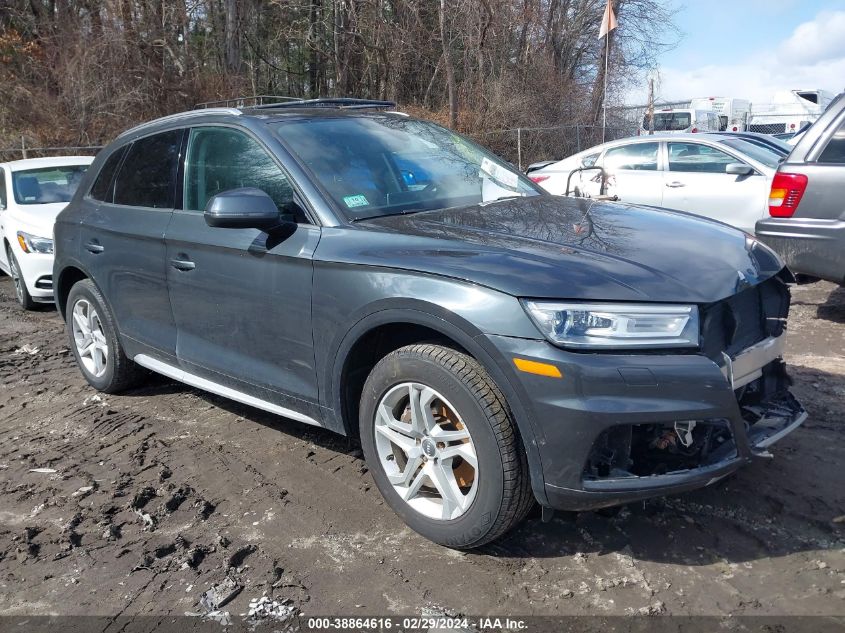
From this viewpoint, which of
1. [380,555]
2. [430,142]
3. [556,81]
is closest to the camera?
[380,555]

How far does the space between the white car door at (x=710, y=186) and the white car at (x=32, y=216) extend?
7.06m

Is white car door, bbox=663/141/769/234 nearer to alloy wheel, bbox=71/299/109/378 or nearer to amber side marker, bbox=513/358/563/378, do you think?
amber side marker, bbox=513/358/563/378

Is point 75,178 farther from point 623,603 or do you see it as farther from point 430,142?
point 623,603

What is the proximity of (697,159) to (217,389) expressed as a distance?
696cm

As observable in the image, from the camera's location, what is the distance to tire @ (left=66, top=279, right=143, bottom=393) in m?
4.76

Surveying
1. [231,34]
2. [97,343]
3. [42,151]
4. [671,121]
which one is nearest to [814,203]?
[97,343]

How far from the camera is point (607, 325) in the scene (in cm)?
250

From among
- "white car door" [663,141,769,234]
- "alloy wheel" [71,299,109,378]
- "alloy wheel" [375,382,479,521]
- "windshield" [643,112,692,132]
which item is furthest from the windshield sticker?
"windshield" [643,112,692,132]

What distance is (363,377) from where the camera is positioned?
325 cm

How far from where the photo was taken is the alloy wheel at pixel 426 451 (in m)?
2.82

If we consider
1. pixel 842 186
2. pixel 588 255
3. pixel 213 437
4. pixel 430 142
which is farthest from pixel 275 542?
pixel 842 186

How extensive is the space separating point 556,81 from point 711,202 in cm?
1470

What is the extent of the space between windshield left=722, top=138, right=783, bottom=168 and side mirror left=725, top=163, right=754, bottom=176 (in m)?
0.19

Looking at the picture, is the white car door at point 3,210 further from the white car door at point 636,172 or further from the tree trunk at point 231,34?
the tree trunk at point 231,34
